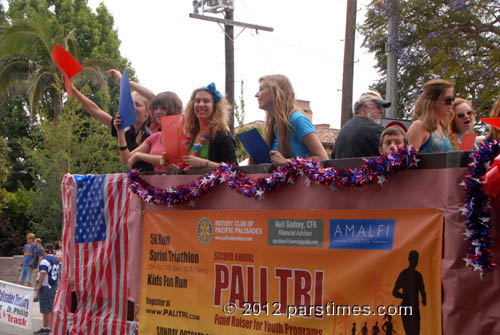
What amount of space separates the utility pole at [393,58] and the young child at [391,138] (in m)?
9.75

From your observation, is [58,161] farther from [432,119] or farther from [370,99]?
[432,119]

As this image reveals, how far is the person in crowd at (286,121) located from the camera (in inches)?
188

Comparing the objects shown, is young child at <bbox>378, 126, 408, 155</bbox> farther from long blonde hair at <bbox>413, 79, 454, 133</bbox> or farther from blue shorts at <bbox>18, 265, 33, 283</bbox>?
blue shorts at <bbox>18, 265, 33, 283</bbox>

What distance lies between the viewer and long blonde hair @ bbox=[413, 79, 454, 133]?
4414 millimetres

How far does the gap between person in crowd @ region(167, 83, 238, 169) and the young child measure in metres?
1.20

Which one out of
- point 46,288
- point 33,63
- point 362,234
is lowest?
point 46,288

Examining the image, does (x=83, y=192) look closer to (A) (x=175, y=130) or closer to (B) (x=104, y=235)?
(B) (x=104, y=235)

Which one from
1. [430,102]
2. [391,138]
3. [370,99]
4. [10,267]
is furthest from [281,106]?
[10,267]

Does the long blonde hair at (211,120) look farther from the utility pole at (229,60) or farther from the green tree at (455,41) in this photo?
the utility pole at (229,60)

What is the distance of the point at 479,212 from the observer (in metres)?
3.02

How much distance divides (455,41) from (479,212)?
11.8 meters

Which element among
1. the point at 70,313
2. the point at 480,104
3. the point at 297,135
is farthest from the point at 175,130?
the point at 480,104

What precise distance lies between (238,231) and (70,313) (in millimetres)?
2484

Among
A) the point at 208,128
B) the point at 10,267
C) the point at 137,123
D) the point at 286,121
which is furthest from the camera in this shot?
the point at 10,267
